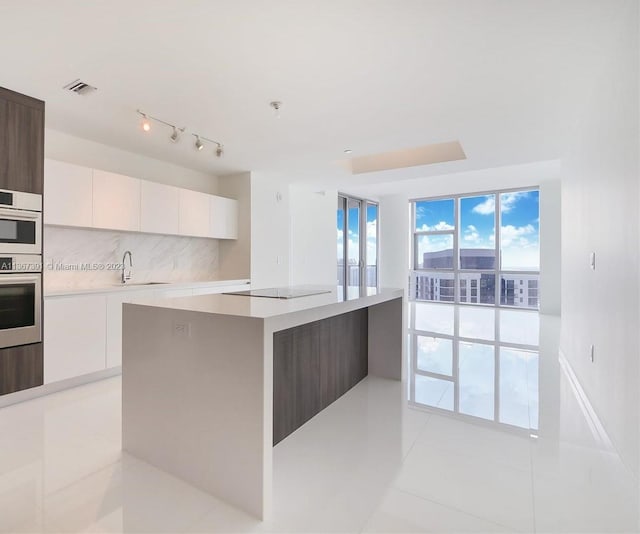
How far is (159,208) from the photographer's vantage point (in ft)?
13.7

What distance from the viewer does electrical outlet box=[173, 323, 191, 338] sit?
1.87m

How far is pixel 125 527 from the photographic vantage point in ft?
4.99

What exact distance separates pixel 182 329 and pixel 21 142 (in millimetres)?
2313

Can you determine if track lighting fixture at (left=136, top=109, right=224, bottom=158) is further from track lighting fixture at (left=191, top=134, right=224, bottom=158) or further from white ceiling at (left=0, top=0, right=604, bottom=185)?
white ceiling at (left=0, top=0, right=604, bottom=185)

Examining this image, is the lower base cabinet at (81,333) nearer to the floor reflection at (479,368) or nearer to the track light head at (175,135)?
the track light head at (175,135)

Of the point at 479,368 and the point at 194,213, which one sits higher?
the point at 194,213

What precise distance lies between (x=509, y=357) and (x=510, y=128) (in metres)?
2.45

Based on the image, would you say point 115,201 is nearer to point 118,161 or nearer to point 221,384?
point 118,161

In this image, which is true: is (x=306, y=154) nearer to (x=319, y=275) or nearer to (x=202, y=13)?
(x=202, y=13)

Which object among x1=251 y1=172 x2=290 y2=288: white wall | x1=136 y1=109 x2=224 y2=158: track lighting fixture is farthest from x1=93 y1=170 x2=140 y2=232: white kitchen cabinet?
x1=251 y1=172 x2=290 y2=288: white wall

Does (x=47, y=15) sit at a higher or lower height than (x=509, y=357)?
higher

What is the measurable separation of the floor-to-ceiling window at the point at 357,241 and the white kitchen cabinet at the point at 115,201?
4646 mm

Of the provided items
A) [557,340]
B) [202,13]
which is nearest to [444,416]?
[202,13]

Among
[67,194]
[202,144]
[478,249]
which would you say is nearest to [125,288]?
[67,194]
